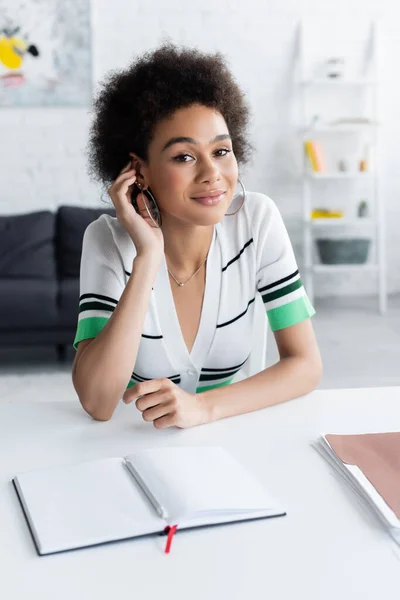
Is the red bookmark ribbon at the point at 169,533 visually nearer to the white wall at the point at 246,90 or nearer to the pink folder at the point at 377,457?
the pink folder at the point at 377,457

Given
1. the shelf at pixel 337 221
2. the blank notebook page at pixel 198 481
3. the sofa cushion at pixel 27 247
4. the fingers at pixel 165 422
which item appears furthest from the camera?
the shelf at pixel 337 221

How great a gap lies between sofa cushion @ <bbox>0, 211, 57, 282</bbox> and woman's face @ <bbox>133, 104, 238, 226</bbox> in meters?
2.72

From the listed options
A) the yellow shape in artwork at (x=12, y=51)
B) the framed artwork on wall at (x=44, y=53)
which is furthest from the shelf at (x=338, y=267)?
the yellow shape in artwork at (x=12, y=51)

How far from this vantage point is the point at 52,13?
4.76 m

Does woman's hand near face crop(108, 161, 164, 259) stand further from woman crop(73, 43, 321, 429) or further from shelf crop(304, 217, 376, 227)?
shelf crop(304, 217, 376, 227)

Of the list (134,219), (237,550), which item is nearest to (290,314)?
(134,219)

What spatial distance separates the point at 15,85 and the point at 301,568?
4616mm

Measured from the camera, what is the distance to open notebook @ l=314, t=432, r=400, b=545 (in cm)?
76

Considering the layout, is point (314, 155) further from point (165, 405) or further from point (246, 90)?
point (165, 405)

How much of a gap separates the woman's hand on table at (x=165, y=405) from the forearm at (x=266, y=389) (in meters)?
0.03

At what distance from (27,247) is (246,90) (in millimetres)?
1803

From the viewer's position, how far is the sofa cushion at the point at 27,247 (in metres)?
3.97

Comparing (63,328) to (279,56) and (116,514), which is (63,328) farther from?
(116,514)

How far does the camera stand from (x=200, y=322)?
1.40m
